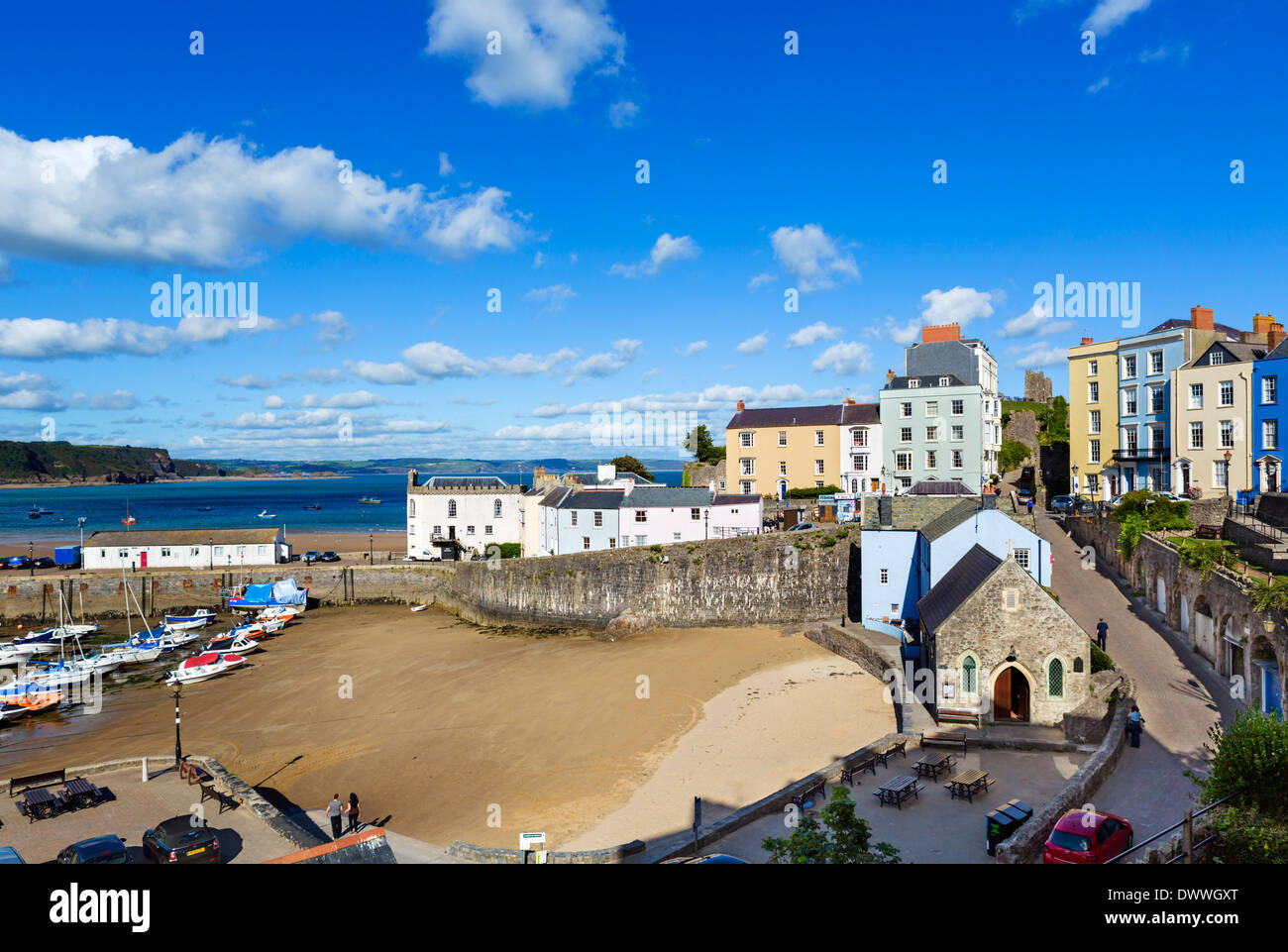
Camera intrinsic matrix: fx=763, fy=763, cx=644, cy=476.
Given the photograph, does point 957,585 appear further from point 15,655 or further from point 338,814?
point 15,655

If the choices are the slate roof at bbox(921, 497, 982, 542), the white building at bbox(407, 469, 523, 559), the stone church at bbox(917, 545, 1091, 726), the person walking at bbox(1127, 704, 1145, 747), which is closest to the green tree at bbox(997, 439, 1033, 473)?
the slate roof at bbox(921, 497, 982, 542)

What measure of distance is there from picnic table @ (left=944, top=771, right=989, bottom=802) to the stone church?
5097mm

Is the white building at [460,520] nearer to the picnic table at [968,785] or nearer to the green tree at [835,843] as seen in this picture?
the picnic table at [968,785]

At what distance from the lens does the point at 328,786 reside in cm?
2347

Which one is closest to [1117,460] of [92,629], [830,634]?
[830,634]

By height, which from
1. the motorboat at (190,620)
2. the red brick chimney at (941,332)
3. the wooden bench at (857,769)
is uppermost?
the red brick chimney at (941,332)

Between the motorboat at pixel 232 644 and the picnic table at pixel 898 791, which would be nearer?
the picnic table at pixel 898 791

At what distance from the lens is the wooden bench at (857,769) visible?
19438 millimetres

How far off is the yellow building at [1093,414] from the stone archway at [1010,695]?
34440 millimetres

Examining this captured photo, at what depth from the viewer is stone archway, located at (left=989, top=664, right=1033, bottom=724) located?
76.0ft

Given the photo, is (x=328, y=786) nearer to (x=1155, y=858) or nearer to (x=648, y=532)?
(x=1155, y=858)

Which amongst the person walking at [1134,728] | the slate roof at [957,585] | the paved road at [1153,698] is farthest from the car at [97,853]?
the person walking at [1134,728]

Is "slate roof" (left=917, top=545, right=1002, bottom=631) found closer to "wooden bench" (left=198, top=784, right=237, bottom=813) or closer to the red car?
the red car
